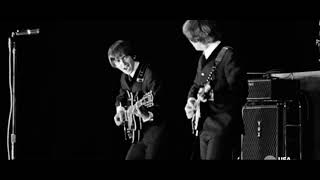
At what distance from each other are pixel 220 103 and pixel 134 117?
2.90 ft

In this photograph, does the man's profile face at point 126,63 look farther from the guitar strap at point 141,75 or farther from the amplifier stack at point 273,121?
the amplifier stack at point 273,121

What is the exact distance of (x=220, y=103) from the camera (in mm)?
4191

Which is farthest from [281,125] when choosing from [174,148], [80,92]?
[80,92]

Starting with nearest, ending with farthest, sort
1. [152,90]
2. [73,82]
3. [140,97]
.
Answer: [152,90] → [140,97] → [73,82]

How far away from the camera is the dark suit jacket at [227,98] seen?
4.14 meters

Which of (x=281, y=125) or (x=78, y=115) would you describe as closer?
(x=281, y=125)

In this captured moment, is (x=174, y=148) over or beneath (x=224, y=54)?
beneath

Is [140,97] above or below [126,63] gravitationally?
below

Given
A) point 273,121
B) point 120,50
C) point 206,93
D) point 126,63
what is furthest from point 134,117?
point 273,121

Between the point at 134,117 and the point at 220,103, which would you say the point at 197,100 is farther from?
the point at 134,117

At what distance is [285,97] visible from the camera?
529 centimetres

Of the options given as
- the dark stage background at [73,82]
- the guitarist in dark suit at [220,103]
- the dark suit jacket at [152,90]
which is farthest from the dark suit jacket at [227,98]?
the dark stage background at [73,82]

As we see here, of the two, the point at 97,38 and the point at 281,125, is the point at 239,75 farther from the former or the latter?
the point at 97,38

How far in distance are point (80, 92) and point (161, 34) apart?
0.92 meters
